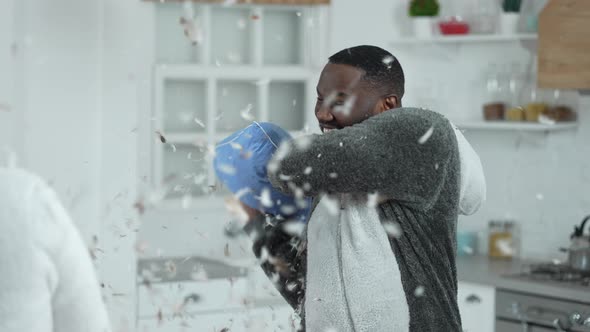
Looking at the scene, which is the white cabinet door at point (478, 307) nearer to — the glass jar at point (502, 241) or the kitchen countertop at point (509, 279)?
the kitchen countertop at point (509, 279)

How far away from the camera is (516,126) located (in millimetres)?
4605

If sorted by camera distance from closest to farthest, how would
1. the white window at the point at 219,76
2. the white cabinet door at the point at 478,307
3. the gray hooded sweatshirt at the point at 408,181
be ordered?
the gray hooded sweatshirt at the point at 408,181, the white cabinet door at the point at 478,307, the white window at the point at 219,76

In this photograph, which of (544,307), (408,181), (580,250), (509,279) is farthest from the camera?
(580,250)

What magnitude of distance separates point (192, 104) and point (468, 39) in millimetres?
1216

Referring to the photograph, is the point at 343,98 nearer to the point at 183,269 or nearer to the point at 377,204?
the point at 377,204

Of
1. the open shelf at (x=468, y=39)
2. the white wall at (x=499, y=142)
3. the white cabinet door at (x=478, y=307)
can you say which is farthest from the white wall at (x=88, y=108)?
the white cabinet door at (x=478, y=307)

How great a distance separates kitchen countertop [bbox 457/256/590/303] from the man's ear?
7.46 ft

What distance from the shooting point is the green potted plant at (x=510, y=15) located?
4586mm

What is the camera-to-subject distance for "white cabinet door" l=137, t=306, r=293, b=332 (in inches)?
169

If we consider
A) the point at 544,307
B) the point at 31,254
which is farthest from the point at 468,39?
Result: the point at 31,254

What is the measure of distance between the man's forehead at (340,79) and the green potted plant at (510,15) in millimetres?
2984

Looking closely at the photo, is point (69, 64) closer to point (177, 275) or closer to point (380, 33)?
point (177, 275)

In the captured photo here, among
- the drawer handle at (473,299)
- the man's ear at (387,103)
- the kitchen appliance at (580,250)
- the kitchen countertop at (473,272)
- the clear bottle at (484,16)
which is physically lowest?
the drawer handle at (473,299)

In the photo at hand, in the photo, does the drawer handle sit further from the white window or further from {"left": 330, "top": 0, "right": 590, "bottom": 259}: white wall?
the white window
